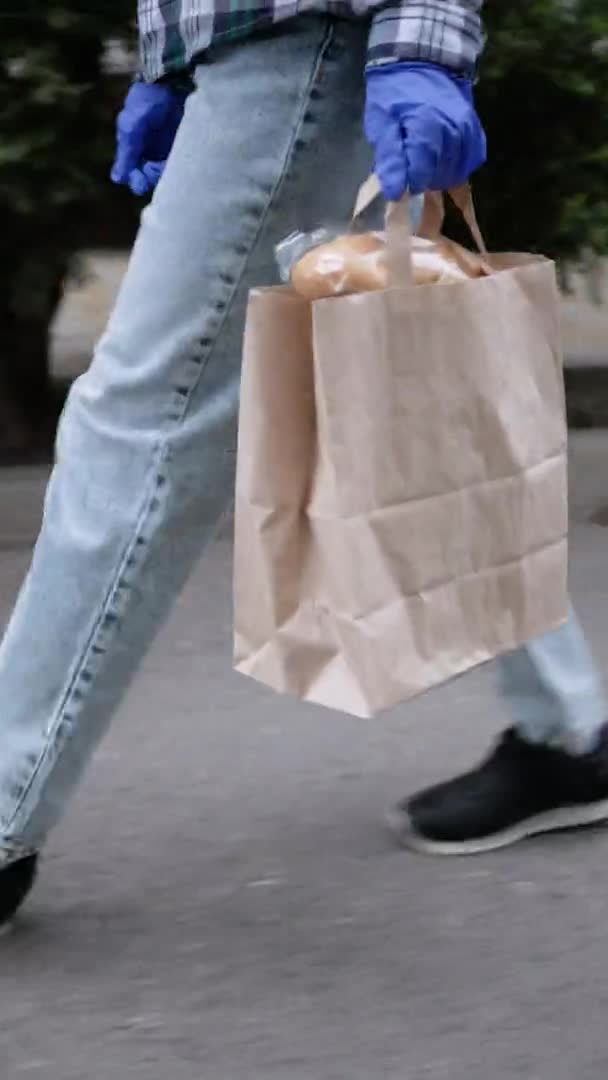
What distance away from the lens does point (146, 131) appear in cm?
291

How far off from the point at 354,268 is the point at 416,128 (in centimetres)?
18

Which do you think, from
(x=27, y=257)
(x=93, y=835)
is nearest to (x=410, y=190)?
(x=93, y=835)

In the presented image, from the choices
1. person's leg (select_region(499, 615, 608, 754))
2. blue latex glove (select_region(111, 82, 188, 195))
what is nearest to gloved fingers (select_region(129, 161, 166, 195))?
blue latex glove (select_region(111, 82, 188, 195))

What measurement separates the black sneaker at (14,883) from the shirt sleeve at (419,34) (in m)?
1.15

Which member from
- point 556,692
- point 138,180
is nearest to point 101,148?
point 138,180

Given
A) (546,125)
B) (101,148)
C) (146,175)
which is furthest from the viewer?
(546,125)

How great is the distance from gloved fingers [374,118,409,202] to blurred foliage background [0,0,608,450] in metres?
3.30

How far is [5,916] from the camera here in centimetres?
274

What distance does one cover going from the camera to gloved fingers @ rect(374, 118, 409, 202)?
7.75 ft

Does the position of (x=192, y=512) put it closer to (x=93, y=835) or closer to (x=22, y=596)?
(x=22, y=596)

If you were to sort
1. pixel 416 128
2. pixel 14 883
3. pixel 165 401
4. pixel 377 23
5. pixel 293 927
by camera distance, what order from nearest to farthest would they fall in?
1. pixel 416 128
2. pixel 377 23
3. pixel 165 401
4. pixel 14 883
5. pixel 293 927

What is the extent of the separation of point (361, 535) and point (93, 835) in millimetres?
1059

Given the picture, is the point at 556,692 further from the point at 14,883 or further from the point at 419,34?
the point at 419,34

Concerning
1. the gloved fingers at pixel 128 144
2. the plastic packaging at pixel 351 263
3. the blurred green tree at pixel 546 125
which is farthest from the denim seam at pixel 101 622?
the blurred green tree at pixel 546 125
